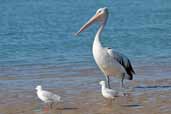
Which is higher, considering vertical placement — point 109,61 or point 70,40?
point 109,61

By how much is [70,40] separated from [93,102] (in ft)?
28.5

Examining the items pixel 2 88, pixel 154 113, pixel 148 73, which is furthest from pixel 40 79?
pixel 154 113

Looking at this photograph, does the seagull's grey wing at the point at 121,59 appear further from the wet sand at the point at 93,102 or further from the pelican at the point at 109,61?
the wet sand at the point at 93,102

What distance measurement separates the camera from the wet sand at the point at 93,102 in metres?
8.41

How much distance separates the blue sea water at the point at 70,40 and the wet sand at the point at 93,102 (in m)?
1.18

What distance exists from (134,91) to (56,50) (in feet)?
20.1

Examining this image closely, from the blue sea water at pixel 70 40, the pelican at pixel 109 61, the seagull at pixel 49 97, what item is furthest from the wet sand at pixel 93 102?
the blue sea water at pixel 70 40

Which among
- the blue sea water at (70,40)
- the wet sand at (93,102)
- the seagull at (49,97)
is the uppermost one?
the seagull at (49,97)

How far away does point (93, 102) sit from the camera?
8992 mm

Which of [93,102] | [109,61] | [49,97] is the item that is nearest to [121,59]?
[109,61]

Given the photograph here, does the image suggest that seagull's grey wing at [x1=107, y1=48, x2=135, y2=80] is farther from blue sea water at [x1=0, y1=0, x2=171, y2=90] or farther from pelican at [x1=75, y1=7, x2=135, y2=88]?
blue sea water at [x1=0, y1=0, x2=171, y2=90]

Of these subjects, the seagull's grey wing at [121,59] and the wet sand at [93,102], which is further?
the seagull's grey wing at [121,59]

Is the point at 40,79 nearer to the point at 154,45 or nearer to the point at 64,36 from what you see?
the point at 154,45

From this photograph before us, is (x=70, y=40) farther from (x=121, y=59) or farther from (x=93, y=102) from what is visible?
(x=93, y=102)
